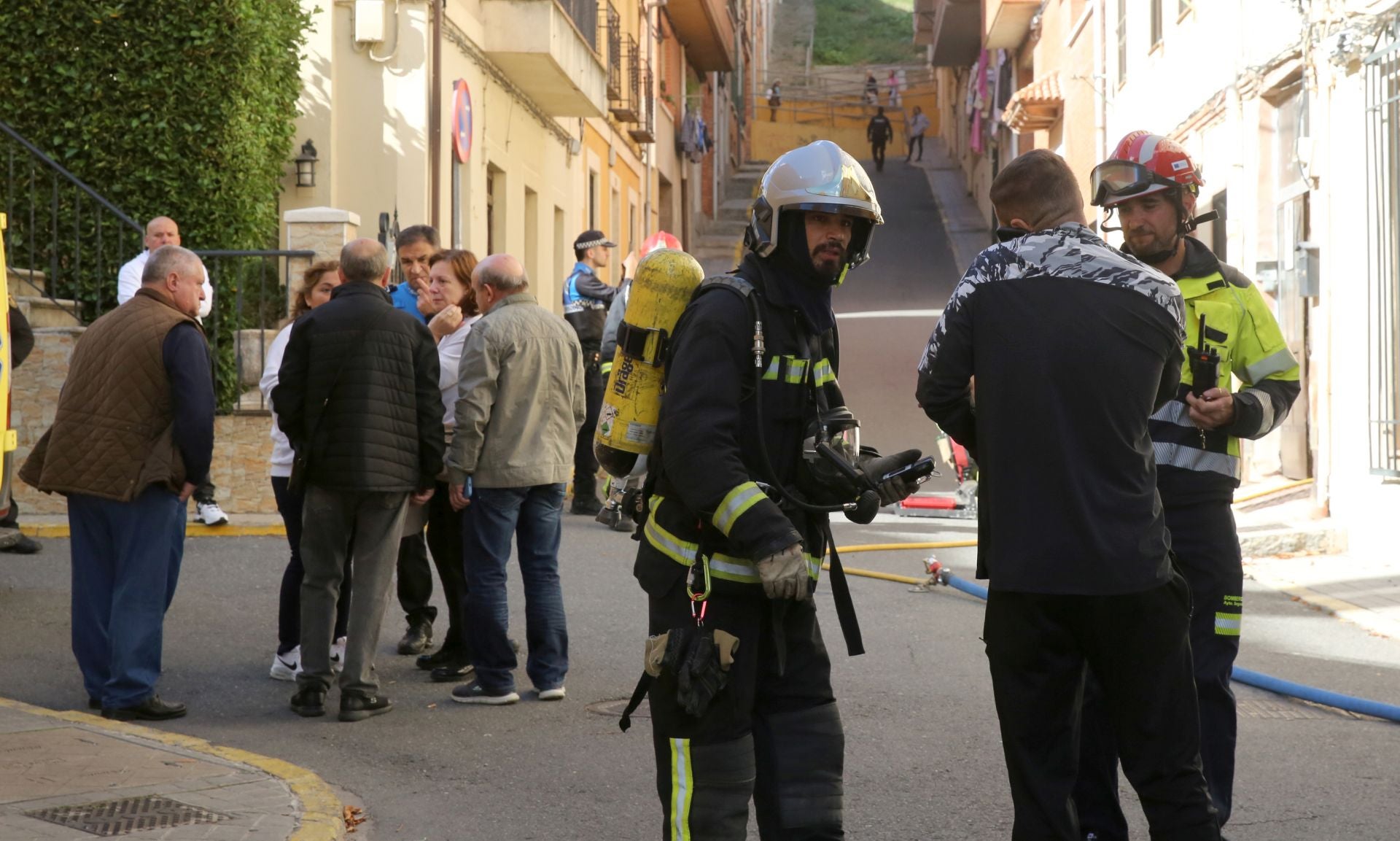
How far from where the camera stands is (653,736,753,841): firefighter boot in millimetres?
3766

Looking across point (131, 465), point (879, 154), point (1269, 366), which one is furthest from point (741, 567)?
point (879, 154)

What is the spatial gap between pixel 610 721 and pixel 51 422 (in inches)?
277

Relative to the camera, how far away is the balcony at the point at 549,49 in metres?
19.0

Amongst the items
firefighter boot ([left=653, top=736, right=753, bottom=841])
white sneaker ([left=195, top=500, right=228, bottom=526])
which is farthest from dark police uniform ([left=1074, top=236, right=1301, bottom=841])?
white sneaker ([left=195, top=500, right=228, bottom=526])

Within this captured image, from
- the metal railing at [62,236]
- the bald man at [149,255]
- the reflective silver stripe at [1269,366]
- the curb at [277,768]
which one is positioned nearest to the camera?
the reflective silver stripe at [1269,366]

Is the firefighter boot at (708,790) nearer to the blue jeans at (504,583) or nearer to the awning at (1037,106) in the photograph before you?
the blue jeans at (504,583)

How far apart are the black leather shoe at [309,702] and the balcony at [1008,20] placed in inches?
936

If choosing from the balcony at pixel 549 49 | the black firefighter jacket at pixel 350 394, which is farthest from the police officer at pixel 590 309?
the balcony at pixel 549 49

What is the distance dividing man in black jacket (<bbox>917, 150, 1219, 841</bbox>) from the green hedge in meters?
10.6

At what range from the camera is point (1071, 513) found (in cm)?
370

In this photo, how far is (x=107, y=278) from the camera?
1380 centimetres

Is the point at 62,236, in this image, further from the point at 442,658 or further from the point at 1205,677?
the point at 1205,677

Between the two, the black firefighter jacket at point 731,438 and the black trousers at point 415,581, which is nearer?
the black firefighter jacket at point 731,438

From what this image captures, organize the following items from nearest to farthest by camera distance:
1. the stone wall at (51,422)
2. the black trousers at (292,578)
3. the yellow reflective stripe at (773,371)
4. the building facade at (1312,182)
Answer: the yellow reflective stripe at (773,371) < the black trousers at (292,578) < the building facade at (1312,182) < the stone wall at (51,422)
